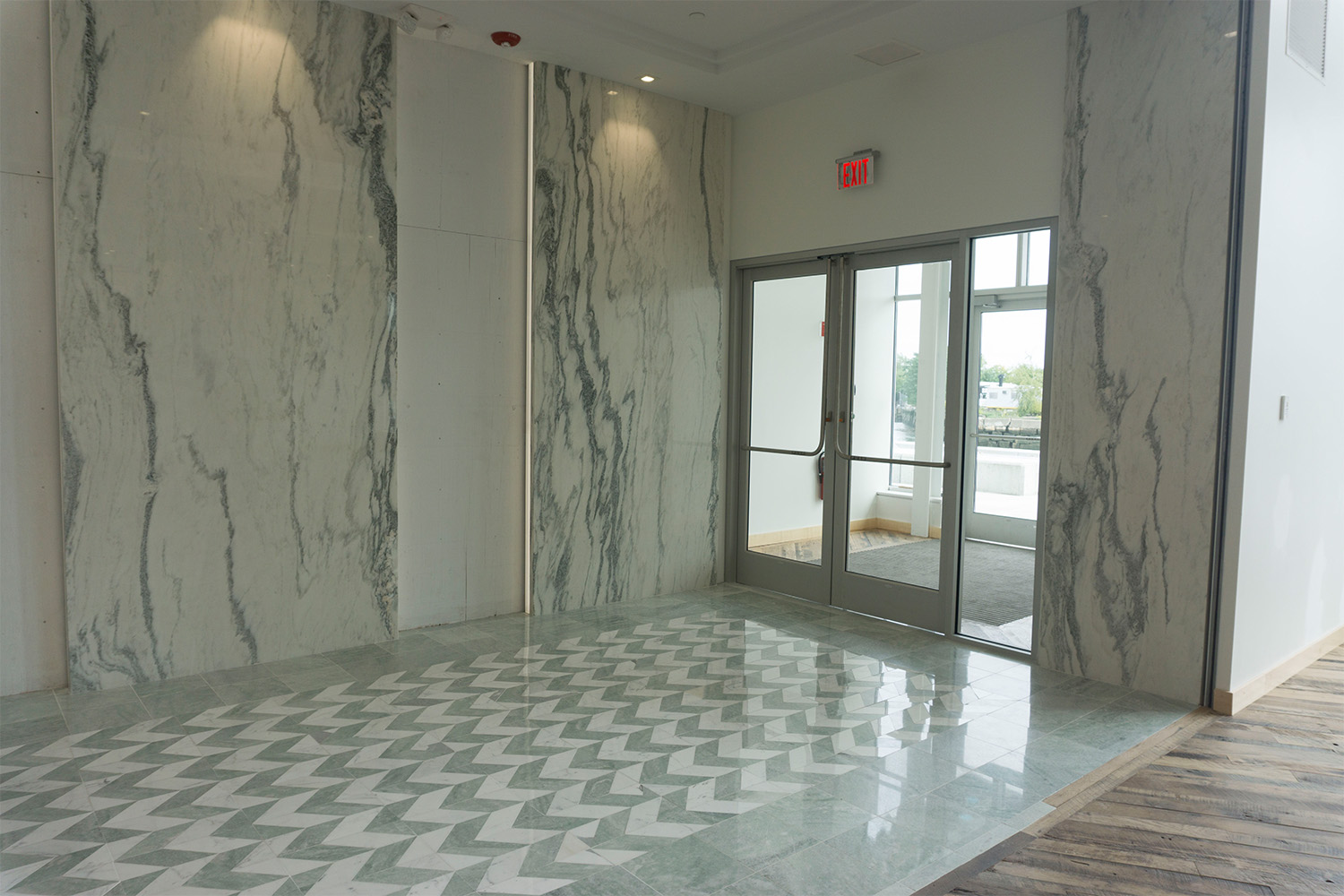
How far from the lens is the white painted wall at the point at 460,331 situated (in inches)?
202

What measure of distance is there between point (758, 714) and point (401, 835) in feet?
5.55

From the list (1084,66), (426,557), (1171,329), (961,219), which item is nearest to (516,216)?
(426,557)

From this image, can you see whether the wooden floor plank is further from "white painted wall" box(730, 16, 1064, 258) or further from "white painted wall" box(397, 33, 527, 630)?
"white painted wall" box(397, 33, 527, 630)

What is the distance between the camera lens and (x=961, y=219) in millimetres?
5086

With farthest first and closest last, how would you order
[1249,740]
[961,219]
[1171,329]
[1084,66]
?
1. [961,219]
2. [1084,66]
3. [1171,329]
4. [1249,740]

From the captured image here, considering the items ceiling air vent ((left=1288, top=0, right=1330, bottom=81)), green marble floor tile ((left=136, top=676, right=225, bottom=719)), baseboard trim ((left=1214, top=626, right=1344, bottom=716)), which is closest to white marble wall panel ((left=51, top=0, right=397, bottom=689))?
green marble floor tile ((left=136, top=676, right=225, bottom=719))

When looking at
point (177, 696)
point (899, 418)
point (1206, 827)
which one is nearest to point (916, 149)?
point (899, 418)

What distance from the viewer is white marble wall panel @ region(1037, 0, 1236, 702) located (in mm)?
4098

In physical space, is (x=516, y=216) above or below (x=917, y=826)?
above

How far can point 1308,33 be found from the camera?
4211 millimetres

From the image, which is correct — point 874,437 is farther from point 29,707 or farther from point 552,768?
point 29,707

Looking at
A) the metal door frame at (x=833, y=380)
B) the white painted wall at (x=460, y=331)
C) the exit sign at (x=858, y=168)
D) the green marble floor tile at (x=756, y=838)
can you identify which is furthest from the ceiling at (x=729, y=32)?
the green marble floor tile at (x=756, y=838)

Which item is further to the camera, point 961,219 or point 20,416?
point 961,219

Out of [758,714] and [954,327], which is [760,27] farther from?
[758,714]
